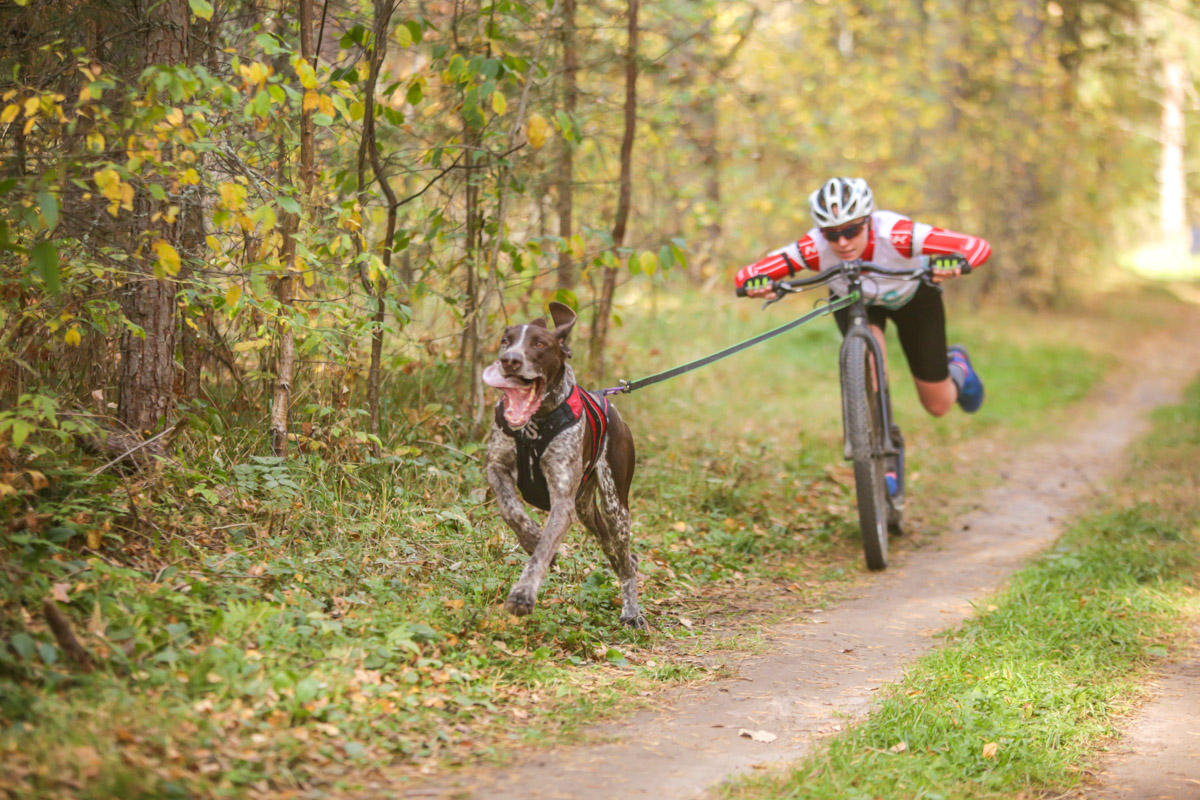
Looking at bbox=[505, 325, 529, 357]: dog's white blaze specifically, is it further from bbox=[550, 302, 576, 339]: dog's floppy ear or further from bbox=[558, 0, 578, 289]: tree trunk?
bbox=[558, 0, 578, 289]: tree trunk

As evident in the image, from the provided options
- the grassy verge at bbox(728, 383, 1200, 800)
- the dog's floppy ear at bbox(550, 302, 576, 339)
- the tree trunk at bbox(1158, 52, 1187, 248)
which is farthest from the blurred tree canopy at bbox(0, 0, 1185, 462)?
the tree trunk at bbox(1158, 52, 1187, 248)

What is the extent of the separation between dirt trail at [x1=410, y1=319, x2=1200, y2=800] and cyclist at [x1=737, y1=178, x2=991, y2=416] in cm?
139

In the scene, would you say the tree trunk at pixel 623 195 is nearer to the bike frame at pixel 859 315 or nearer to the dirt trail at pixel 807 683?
the bike frame at pixel 859 315

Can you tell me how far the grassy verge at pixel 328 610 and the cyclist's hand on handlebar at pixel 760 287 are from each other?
159cm

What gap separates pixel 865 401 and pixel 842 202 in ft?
4.34

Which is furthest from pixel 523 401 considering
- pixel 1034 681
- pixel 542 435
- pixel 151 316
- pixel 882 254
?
pixel 882 254

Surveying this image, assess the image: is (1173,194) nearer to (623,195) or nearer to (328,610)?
(623,195)

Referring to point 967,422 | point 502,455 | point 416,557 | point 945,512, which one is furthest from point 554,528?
point 967,422

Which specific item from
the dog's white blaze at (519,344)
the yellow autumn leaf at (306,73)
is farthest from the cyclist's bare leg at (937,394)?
the yellow autumn leaf at (306,73)

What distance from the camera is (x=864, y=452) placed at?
6570 mm

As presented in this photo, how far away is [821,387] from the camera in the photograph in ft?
42.5

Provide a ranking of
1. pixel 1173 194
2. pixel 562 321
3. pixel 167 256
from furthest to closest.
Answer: pixel 1173 194 < pixel 562 321 < pixel 167 256

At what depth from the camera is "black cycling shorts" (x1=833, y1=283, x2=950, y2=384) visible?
733 cm

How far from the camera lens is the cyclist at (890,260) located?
668 centimetres
